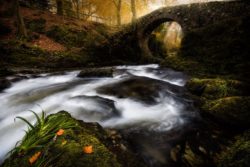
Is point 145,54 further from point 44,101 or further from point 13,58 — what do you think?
point 44,101

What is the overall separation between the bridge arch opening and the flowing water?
10946 millimetres

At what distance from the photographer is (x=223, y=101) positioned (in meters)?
3.75

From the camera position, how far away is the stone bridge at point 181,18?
10531 mm

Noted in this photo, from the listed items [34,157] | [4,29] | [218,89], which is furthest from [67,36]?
[34,157]

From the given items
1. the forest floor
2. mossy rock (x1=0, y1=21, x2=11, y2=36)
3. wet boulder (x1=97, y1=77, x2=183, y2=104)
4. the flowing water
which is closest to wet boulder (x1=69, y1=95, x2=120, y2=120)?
the flowing water

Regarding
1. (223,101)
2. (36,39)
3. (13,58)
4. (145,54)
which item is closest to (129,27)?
(145,54)

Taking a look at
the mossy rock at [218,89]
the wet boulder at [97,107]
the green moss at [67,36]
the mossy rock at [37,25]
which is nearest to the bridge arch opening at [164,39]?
the green moss at [67,36]

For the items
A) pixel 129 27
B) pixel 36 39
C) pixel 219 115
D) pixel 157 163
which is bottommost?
pixel 157 163

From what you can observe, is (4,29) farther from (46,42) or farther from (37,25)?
(46,42)

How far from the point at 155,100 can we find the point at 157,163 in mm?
2912

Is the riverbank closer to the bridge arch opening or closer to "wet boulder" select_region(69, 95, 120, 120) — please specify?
"wet boulder" select_region(69, 95, 120, 120)

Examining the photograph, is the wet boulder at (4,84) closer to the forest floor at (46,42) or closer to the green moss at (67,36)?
the forest floor at (46,42)

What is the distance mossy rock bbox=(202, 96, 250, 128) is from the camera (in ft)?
10.7

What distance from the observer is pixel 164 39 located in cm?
1902
